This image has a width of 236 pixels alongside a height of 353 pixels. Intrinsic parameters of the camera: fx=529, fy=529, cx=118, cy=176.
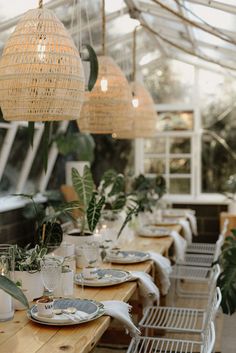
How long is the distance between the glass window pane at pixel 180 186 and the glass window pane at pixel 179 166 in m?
0.13

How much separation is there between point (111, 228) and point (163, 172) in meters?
3.80

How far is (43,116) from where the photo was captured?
2.77 meters

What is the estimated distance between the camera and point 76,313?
94.3 inches

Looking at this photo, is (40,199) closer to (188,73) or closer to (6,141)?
(6,141)

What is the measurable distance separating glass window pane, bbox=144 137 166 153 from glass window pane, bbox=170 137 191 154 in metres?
0.14

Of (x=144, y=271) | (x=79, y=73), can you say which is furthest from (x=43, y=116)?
(x=144, y=271)

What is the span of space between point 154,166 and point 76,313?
567 cm

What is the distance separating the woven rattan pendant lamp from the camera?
2613 mm

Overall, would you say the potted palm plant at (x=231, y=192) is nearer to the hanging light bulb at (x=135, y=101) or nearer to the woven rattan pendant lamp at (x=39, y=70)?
the hanging light bulb at (x=135, y=101)

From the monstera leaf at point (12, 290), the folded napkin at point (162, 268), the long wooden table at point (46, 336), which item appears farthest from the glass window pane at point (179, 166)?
the monstera leaf at point (12, 290)

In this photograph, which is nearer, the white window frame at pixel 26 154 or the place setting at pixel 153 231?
the place setting at pixel 153 231

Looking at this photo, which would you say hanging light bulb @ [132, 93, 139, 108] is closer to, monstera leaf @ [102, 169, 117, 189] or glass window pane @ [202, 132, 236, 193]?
monstera leaf @ [102, 169, 117, 189]

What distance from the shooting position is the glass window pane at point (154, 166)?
792cm

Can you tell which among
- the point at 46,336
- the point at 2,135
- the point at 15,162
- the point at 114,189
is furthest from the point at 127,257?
the point at 15,162
